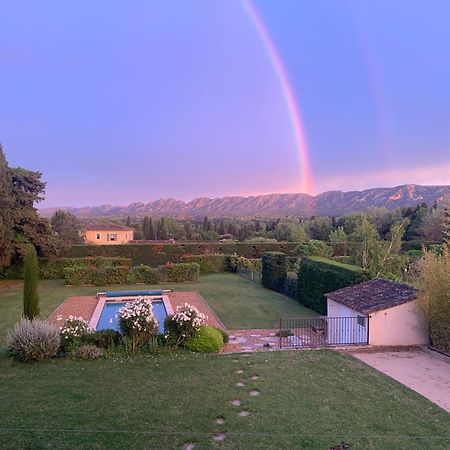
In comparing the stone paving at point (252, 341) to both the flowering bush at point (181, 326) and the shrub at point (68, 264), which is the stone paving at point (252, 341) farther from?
the shrub at point (68, 264)

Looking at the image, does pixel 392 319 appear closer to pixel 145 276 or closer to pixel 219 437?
pixel 219 437

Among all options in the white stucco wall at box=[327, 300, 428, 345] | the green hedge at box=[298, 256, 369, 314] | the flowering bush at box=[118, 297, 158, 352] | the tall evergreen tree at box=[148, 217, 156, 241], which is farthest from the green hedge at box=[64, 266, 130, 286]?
the tall evergreen tree at box=[148, 217, 156, 241]

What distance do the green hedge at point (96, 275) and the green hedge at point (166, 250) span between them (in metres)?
6.59

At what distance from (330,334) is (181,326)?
4.78 metres

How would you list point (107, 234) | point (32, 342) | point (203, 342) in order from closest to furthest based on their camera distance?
point (32, 342)
point (203, 342)
point (107, 234)

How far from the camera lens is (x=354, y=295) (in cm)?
1302

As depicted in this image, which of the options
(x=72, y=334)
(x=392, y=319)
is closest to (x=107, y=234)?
(x=72, y=334)

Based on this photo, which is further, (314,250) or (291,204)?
(291,204)

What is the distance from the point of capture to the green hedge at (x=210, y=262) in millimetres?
31895

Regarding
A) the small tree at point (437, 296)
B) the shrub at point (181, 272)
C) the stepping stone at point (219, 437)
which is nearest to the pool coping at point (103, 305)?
the shrub at point (181, 272)

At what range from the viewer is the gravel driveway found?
8.13 metres

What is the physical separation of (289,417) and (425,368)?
485 centimetres

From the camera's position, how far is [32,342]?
944 cm

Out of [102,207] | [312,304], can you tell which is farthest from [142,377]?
[102,207]
